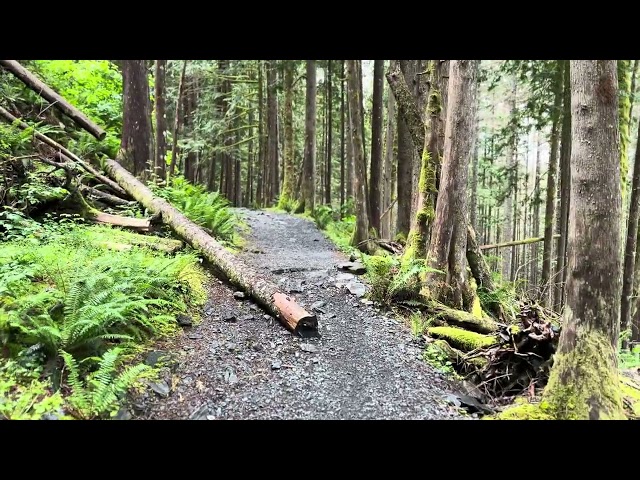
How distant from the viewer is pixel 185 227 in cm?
879

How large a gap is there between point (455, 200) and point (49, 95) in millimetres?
10788

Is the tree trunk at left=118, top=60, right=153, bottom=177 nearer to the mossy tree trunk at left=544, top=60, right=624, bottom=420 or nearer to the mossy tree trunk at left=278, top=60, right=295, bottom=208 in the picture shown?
the mossy tree trunk at left=278, top=60, right=295, bottom=208

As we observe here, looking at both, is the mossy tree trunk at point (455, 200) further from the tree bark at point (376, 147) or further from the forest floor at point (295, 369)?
the tree bark at point (376, 147)

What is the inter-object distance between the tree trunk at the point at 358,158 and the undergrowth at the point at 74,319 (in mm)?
6567

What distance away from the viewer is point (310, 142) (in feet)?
59.9

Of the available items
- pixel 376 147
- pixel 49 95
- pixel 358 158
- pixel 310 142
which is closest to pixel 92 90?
pixel 49 95

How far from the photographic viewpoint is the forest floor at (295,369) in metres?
4.43

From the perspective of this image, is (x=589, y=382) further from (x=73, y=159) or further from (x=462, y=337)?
(x=73, y=159)
